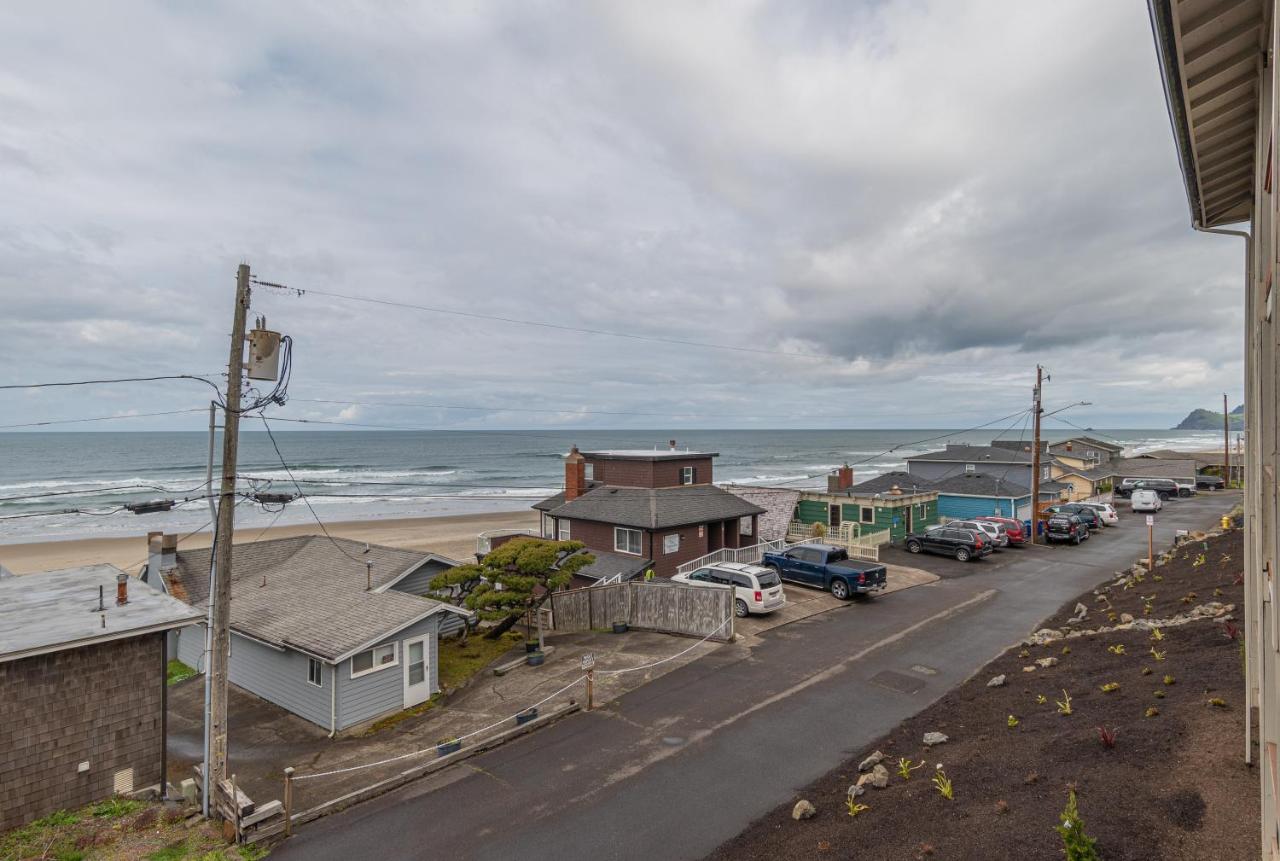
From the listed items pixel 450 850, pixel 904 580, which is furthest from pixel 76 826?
pixel 904 580

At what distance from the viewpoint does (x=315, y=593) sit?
19688mm

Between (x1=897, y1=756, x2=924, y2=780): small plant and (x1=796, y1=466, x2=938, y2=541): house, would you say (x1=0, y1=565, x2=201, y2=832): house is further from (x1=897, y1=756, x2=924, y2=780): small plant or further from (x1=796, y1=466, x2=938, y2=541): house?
(x1=796, y1=466, x2=938, y2=541): house

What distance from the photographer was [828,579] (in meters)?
25.7

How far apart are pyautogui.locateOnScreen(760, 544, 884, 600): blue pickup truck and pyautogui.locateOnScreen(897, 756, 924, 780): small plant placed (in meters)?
14.1

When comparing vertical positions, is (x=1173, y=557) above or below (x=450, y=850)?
above

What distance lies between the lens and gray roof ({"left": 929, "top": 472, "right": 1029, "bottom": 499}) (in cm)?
4088

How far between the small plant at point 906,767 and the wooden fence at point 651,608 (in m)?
9.50

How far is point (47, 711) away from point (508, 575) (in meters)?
11.0

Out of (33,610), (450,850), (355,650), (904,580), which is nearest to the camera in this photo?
(450,850)

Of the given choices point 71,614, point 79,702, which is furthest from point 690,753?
point 71,614

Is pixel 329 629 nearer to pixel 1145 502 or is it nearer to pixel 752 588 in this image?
pixel 752 588

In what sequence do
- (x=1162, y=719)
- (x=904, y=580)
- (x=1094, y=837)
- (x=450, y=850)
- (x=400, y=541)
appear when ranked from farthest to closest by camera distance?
(x=400, y=541), (x=904, y=580), (x=450, y=850), (x=1162, y=719), (x=1094, y=837)

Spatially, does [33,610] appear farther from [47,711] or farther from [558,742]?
[558,742]

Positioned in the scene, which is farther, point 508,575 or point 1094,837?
point 508,575
